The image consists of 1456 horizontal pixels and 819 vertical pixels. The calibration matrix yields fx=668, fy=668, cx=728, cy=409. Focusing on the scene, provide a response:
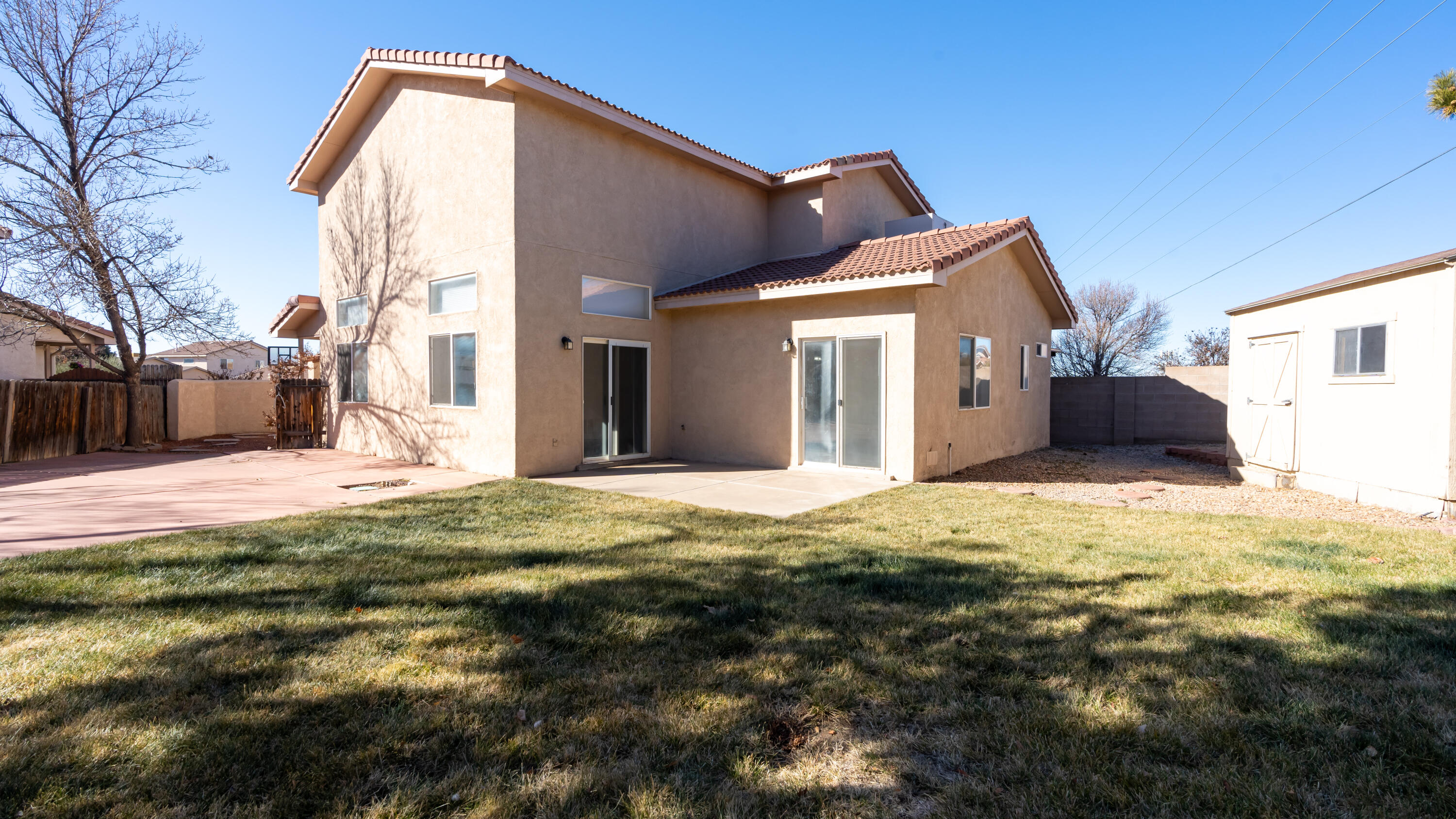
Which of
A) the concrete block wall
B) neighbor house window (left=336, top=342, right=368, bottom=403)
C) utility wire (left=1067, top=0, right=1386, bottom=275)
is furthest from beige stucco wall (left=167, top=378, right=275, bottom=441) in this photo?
utility wire (left=1067, top=0, right=1386, bottom=275)

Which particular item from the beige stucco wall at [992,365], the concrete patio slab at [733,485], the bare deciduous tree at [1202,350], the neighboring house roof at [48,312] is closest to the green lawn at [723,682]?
the concrete patio slab at [733,485]

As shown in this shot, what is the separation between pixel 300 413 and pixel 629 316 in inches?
315

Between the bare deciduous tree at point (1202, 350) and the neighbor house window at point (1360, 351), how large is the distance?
27.8 metres

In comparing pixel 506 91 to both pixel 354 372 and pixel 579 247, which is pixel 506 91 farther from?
pixel 354 372

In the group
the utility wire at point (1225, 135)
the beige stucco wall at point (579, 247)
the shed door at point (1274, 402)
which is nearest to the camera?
the shed door at point (1274, 402)

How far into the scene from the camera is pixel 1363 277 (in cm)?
812

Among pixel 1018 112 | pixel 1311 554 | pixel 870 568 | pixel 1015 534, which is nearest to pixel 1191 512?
pixel 1311 554

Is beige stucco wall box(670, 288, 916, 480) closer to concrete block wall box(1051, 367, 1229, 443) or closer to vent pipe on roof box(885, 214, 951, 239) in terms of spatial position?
vent pipe on roof box(885, 214, 951, 239)

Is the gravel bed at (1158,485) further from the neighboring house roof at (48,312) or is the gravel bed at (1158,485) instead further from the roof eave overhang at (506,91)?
the neighboring house roof at (48,312)

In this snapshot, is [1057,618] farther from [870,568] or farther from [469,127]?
[469,127]

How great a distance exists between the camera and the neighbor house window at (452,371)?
414 inches

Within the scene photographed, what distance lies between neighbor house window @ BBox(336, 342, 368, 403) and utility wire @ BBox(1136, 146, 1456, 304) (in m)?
18.9

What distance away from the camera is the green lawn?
2279 mm

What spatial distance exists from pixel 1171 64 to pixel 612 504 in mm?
19524
